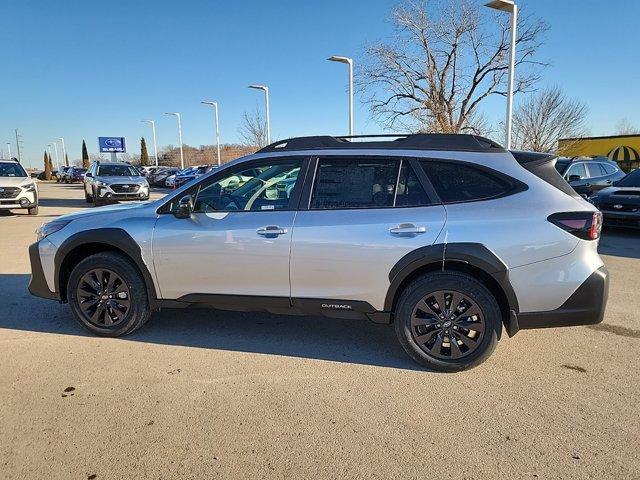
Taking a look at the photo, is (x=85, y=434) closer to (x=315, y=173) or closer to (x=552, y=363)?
(x=315, y=173)

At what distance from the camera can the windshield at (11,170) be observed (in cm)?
1409

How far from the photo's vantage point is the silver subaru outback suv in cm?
339

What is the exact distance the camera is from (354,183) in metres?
3.75

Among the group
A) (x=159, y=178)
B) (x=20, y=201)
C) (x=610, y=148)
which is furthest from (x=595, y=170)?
(x=159, y=178)

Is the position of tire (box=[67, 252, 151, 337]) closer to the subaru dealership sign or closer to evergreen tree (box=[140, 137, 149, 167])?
the subaru dealership sign

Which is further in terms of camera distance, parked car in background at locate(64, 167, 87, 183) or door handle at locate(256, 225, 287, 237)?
parked car in background at locate(64, 167, 87, 183)

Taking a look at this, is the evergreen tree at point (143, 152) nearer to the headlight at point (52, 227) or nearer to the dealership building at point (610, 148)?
the dealership building at point (610, 148)

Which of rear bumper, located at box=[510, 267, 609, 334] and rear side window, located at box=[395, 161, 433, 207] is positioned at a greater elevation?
rear side window, located at box=[395, 161, 433, 207]

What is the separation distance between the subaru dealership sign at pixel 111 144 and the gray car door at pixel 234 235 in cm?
6322

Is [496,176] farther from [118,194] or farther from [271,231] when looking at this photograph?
[118,194]

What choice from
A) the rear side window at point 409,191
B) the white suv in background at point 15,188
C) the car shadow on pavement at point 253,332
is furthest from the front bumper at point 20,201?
the rear side window at point 409,191

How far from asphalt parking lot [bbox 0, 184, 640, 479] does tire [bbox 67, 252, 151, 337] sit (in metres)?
0.15

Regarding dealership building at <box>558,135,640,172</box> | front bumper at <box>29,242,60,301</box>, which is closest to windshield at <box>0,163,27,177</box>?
front bumper at <box>29,242,60,301</box>

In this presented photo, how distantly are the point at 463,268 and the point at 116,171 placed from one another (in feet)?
56.1
